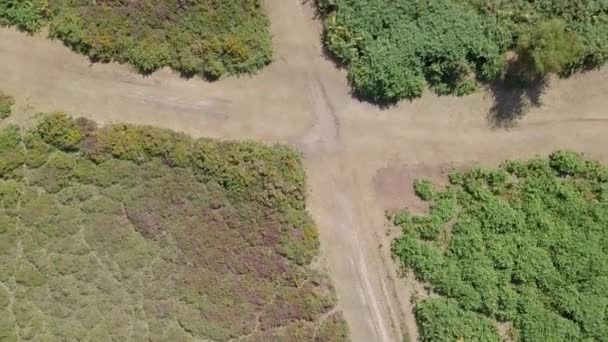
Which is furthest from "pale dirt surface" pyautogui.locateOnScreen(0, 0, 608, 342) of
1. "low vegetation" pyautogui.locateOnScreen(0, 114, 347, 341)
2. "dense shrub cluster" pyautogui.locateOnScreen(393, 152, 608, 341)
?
"dense shrub cluster" pyautogui.locateOnScreen(393, 152, 608, 341)

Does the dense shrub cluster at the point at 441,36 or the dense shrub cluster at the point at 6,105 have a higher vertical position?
the dense shrub cluster at the point at 441,36

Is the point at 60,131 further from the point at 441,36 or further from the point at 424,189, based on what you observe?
the point at 441,36

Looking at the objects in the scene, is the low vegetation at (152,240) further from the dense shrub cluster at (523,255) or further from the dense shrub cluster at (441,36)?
the dense shrub cluster at (441,36)

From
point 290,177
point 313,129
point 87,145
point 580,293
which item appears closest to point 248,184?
point 290,177

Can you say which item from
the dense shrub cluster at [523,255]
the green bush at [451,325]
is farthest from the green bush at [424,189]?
the green bush at [451,325]

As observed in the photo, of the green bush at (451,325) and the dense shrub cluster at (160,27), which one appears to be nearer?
the green bush at (451,325)

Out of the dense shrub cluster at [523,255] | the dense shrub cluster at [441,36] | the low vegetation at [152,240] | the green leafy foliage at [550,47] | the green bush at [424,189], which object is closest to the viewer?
the green leafy foliage at [550,47]

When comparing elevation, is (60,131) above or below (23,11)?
below

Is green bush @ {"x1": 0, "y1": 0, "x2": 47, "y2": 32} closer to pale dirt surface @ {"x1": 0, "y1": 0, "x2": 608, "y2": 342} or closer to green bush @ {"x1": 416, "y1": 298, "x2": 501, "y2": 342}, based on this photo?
pale dirt surface @ {"x1": 0, "y1": 0, "x2": 608, "y2": 342}

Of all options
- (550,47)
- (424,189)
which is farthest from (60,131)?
(550,47)
